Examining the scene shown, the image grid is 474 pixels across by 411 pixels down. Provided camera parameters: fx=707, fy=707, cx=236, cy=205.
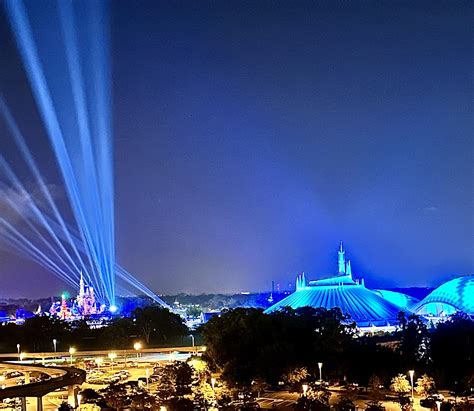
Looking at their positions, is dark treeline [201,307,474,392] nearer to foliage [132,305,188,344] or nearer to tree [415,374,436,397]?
tree [415,374,436,397]

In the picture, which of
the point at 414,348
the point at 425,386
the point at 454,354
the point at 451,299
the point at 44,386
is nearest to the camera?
the point at 44,386

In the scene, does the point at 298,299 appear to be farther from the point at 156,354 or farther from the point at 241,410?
the point at 241,410

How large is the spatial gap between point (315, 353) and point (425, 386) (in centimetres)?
736

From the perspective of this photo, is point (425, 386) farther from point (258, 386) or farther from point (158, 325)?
point (158, 325)

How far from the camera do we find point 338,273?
9481 centimetres

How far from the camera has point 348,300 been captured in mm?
77625

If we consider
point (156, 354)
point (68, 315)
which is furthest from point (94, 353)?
point (68, 315)

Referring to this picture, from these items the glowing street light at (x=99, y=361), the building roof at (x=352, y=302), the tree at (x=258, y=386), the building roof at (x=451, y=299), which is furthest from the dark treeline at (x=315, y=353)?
the building roof at (x=451, y=299)

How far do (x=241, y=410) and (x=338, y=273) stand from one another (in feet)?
232

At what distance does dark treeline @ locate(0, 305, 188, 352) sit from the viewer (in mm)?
61188

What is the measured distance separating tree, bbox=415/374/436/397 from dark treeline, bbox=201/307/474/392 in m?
0.98

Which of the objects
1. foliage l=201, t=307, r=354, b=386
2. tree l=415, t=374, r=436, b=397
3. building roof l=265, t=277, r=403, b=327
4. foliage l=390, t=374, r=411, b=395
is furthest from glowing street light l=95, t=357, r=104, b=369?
building roof l=265, t=277, r=403, b=327

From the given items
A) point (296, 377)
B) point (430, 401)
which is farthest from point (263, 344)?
point (430, 401)

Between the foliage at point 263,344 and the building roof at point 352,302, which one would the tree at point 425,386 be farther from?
the building roof at point 352,302
